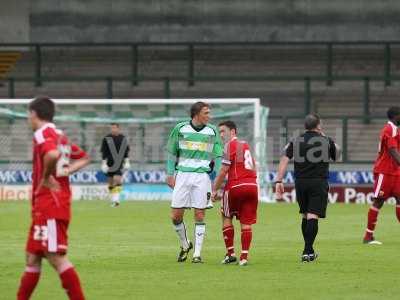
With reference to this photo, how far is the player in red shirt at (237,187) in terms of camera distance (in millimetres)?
15633

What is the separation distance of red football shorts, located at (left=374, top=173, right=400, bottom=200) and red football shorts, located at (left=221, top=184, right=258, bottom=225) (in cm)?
404

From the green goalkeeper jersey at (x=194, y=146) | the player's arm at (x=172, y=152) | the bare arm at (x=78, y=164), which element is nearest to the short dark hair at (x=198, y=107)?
the green goalkeeper jersey at (x=194, y=146)

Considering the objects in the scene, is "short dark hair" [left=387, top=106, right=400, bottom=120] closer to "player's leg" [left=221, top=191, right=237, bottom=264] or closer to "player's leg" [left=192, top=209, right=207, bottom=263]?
"player's leg" [left=221, top=191, right=237, bottom=264]

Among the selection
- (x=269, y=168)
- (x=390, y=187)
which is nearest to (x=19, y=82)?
(x=269, y=168)

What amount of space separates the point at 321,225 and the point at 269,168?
483 inches

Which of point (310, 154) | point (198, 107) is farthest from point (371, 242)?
point (198, 107)

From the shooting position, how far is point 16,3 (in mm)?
45344

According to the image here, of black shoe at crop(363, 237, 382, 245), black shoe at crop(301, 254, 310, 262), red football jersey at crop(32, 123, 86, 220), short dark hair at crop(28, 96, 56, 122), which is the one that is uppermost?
short dark hair at crop(28, 96, 56, 122)

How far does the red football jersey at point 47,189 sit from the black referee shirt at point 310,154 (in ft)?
18.5

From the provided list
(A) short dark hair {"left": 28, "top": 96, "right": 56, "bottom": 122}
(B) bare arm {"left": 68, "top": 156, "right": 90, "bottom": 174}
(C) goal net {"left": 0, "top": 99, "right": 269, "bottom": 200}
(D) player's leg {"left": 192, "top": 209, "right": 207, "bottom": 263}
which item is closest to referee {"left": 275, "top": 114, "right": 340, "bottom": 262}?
(D) player's leg {"left": 192, "top": 209, "right": 207, "bottom": 263}

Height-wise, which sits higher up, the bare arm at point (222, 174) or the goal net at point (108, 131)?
the bare arm at point (222, 174)

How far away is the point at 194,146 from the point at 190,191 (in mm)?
607

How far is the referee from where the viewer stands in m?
15.8

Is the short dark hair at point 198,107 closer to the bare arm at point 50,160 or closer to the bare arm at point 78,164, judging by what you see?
the bare arm at point 78,164
